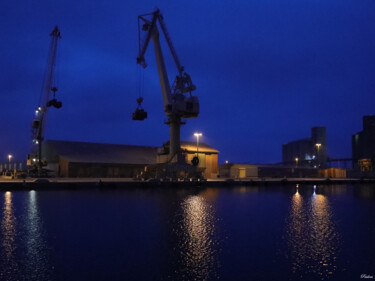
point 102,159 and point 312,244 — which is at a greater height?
point 102,159

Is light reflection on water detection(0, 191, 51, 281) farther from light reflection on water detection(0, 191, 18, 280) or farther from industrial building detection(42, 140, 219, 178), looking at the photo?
industrial building detection(42, 140, 219, 178)

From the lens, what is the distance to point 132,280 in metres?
12.5

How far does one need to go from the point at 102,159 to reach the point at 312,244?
72.0 meters

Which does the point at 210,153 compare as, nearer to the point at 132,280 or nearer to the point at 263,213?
the point at 263,213

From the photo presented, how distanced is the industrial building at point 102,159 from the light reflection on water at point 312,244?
54.2m

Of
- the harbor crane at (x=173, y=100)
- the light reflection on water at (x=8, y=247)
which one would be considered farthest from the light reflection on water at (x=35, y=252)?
the harbor crane at (x=173, y=100)

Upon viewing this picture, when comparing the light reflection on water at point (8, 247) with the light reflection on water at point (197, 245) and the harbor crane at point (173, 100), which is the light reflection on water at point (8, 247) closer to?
the light reflection on water at point (197, 245)

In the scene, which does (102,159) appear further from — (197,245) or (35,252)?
(197,245)

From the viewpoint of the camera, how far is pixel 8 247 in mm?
17000

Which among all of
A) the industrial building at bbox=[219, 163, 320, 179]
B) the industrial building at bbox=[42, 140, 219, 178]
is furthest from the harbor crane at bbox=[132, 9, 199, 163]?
the industrial building at bbox=[219, 163, 320, 179]

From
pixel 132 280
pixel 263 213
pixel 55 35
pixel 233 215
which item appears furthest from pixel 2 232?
pixel 55 35

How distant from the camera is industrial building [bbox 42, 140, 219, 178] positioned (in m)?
80.8

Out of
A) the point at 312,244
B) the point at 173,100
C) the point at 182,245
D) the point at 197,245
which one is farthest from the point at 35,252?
the point at 173,100

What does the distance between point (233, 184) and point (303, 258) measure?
54.6m
